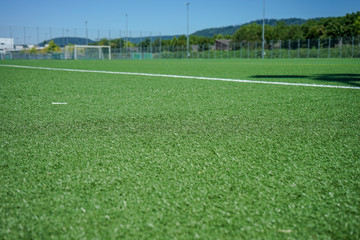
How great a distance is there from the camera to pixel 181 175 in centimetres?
145

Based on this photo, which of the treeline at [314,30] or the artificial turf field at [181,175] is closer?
the artificial turf field at [181,175]

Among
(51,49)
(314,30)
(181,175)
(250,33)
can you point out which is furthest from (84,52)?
(181,175)

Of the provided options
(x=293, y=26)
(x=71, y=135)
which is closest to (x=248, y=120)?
(x=71, y=135)

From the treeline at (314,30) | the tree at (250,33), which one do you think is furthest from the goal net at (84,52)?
the tree at (250,33)

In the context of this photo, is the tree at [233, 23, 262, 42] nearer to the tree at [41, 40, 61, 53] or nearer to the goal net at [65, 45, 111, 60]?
the goal net at [65, 45, 111, 60]

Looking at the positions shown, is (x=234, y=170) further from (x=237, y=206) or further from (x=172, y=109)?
(x=172, y=109)

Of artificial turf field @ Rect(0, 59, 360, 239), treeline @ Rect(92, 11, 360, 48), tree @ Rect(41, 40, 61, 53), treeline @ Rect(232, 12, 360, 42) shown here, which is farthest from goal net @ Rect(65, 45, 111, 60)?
artificial turf field @ Rect(0, 59, 360, 239)

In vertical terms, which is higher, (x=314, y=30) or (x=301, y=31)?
(x=301, y=31)

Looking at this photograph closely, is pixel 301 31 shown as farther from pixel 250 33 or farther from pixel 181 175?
pixel 181 175

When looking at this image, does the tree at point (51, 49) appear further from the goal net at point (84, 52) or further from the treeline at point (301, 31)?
the goal net at point (84, 52)

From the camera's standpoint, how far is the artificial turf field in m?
1.03

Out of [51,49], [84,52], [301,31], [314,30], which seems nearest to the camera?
[84,52]

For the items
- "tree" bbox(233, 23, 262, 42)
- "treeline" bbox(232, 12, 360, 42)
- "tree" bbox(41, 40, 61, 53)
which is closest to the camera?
"treeline" bbox(232, 12, 360, 42)

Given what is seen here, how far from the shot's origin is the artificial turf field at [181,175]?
103 centimetres
